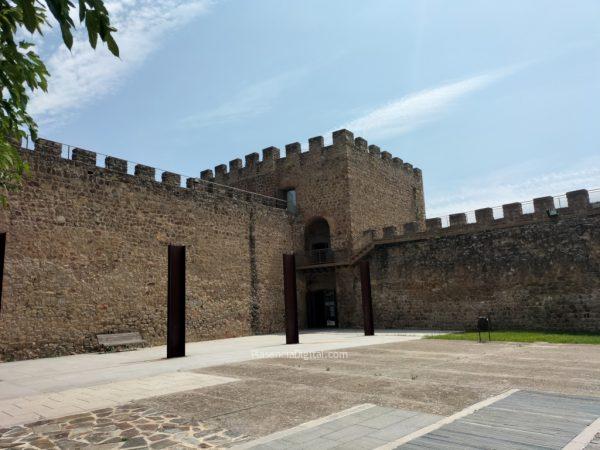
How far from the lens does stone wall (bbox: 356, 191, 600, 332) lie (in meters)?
14.7

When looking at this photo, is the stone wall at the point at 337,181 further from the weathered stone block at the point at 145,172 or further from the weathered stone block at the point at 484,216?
the weathered stone block at the point at 145,172

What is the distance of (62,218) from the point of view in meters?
12.3

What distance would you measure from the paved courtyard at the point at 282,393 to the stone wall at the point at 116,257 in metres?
2.26

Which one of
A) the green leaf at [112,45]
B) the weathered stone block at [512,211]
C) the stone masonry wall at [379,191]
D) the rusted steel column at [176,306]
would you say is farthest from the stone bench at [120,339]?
the weathered stone block at [512,211]

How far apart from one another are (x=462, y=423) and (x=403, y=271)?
1493 centimetres

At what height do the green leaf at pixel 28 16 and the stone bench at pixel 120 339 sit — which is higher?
the green leaf at pixel 28 16

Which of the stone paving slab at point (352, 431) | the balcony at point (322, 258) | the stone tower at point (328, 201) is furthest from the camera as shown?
the stone tower at point (328, 201)

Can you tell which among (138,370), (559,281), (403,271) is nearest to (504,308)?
(559,281)

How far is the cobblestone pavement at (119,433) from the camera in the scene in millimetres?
3811

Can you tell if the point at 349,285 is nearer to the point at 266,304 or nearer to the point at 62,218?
the point at 266,304

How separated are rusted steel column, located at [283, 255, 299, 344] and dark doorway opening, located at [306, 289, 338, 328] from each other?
7.87m

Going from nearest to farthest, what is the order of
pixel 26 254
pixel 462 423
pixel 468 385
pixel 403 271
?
pixel 462 423 → pixel 468 385 → pixel 26 254 → pixel 403 271

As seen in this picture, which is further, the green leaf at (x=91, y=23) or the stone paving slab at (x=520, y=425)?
the stone paving slab at (x=520, y=425)

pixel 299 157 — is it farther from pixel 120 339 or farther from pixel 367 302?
pixel 120 339
